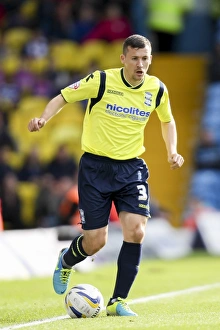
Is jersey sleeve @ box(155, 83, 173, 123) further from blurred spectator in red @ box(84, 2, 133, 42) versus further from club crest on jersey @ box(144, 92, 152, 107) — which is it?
blurred spectator in red @ box(84, 2, 133, 42)

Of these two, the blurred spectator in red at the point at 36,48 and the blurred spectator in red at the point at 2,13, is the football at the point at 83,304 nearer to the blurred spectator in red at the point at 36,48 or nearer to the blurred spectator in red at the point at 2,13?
the blurred spectator in red at the point at 36,48

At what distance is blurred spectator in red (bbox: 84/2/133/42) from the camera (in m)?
22.2

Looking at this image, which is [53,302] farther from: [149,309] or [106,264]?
[106,264]

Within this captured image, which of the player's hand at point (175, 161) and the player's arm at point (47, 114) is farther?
the player's hand at point (175, 161)

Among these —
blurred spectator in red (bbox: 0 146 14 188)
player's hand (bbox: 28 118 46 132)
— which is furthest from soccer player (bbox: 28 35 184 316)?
blurred spectator in red (bbox: 0 146 14 188)

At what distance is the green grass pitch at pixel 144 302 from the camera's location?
7629 millimetres

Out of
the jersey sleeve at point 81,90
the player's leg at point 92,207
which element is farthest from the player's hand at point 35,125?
the player's leg at point 92,207

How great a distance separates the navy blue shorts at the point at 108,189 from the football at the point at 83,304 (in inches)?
23.6

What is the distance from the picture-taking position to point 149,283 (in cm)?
1221

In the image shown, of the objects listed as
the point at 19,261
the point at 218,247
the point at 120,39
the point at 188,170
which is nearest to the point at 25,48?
the point at 120,39

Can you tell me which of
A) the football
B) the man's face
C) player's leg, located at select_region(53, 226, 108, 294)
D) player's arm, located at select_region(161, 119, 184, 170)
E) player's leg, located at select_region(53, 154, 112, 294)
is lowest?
the football

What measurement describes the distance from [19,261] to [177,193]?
835cm

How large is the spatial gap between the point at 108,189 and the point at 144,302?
1.83 metres

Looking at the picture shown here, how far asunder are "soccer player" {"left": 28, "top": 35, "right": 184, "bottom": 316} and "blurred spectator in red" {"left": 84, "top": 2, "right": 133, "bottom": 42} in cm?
1379
